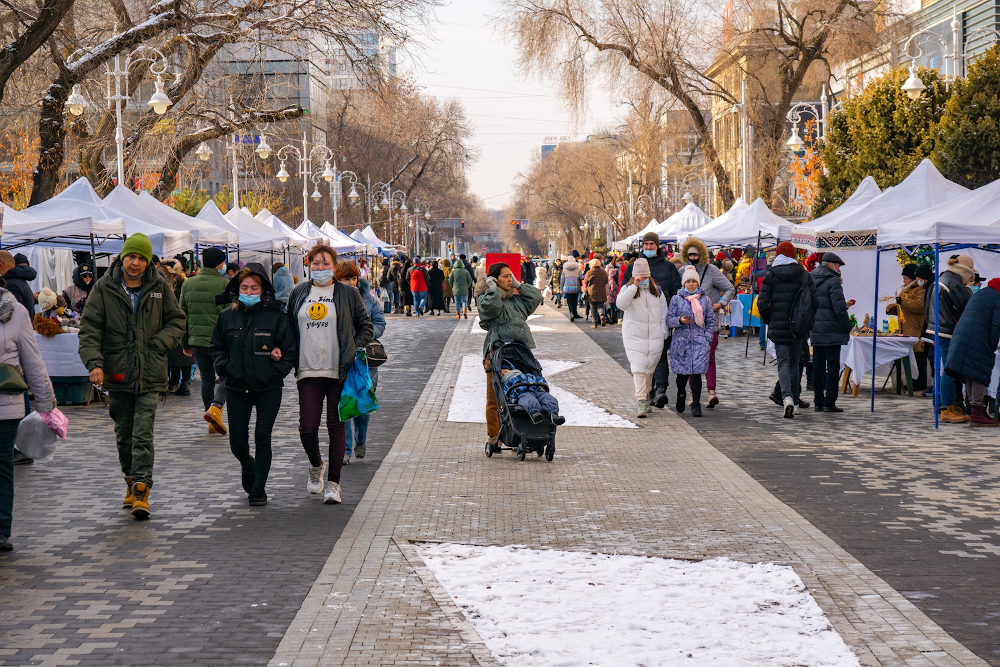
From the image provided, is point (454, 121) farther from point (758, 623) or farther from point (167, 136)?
point (758, 623)

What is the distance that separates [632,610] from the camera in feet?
17.6

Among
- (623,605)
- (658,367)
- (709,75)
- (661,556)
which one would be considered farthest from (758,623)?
(709,75)

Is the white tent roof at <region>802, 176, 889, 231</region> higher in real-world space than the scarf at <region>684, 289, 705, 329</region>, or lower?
higher

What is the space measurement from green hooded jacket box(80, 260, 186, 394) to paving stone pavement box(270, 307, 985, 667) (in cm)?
170

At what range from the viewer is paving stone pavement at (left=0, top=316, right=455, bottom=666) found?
4930mm

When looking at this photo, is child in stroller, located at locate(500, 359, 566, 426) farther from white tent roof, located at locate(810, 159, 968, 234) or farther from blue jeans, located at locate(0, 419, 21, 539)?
white tent roof, located at locate(810, 159, 968, 234)

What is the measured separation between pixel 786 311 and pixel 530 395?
398 cm

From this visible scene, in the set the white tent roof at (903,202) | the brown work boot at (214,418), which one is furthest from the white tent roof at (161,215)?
the white tent roof at (903,202)

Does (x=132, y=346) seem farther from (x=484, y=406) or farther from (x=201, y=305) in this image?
(x=484, y=406)

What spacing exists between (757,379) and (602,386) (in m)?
2.46

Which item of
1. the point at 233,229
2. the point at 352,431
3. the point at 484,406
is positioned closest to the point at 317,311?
the point at 352,431

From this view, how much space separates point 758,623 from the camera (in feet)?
17.0

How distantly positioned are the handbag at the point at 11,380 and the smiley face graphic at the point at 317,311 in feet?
6.17

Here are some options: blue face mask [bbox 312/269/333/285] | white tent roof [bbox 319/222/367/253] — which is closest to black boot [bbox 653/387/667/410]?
blue face mask [bbox 312/269/333/285]
